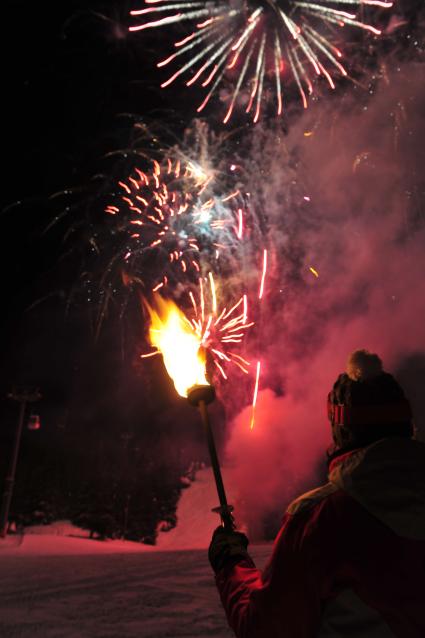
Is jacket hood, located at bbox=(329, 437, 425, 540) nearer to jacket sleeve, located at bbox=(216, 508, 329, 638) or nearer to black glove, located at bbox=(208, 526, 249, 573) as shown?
jacket sleeve, located at bbox=(216, 508, 329, 638)

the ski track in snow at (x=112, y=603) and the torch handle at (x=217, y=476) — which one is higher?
the torch handle at (x=217, y=476)

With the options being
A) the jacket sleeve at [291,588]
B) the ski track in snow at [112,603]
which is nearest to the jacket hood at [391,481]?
the jacket sleeve at [291,588]

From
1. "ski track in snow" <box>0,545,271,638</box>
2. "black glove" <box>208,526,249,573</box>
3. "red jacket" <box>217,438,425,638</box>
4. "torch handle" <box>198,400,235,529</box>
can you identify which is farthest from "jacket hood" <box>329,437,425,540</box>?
"ski track in snow" <box>0,545,271,638</box>

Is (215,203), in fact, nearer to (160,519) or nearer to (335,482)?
(335,482)

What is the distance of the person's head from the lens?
1639 mm

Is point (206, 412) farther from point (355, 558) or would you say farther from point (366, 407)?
point (355, 558)

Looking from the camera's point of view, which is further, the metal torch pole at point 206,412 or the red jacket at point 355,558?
the metal torch pole at point 206,412

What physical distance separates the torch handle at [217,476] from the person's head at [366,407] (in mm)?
776

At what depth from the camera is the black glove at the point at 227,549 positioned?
77.8 inches

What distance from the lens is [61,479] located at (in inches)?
1989

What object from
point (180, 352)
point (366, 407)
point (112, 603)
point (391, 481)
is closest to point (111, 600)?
point (112, 603)

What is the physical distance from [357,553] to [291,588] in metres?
0.23

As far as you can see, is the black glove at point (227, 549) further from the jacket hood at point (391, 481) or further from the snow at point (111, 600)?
the snow at point (111, 600)

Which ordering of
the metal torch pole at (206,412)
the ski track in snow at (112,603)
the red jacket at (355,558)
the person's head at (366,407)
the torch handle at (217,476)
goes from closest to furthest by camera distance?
1. the red jacket at (355,558)
2. the person's head at (366,407)
3. the torch handle at (217,476)
4. the metal torch pole at (206,412)
5. the ski track in snow at (112,603)
